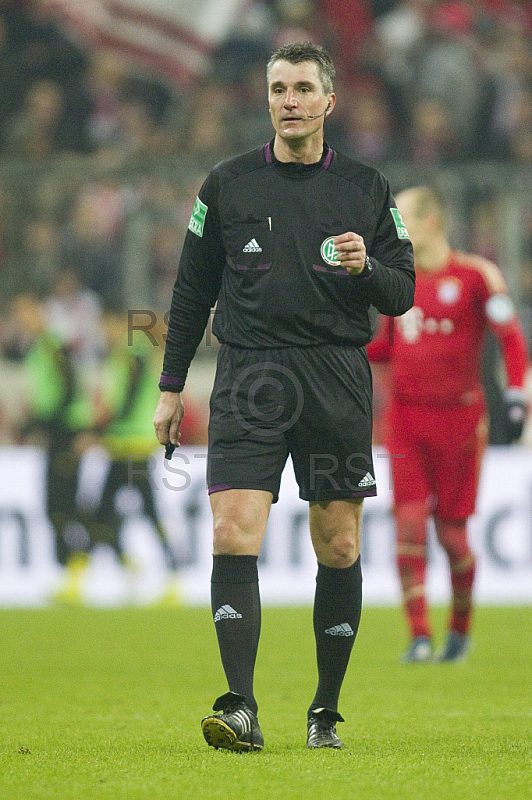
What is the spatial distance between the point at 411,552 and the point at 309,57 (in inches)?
150

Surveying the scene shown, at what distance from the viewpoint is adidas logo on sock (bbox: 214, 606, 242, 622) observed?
424cm

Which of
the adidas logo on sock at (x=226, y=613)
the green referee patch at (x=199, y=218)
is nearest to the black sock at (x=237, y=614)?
the adidas logo on sock at (x=226, y=613)

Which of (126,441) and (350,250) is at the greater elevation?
(350,250)

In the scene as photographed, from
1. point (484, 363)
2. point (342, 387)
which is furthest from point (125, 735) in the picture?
point (484, 363)

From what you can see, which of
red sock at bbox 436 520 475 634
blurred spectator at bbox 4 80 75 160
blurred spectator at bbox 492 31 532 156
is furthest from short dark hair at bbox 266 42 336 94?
blurred spectator at bbox 4 80 75 160

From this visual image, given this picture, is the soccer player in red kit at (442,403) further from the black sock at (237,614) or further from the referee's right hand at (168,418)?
the black sock at (237,614)

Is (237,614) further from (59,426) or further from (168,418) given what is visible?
(59,426)

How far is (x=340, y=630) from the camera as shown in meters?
4.51

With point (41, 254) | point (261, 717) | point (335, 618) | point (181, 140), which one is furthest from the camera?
point (181, 140)

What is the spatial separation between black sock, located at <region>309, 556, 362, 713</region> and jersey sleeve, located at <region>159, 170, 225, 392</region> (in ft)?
2.72

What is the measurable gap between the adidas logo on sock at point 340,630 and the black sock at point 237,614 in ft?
1.06

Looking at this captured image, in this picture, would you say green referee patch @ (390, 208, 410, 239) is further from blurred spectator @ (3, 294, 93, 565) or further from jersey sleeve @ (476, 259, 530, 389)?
blurred spectator @ (3, 294, 93, 565)

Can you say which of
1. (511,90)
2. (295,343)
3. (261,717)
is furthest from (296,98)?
(511,90)

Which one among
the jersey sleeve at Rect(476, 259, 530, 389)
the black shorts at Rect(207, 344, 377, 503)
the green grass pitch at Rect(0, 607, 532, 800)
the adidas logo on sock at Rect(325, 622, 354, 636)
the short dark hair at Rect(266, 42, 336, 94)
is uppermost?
the short dark hair at Rect(266, 42, 336, 94)
